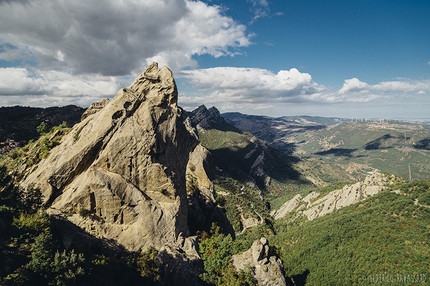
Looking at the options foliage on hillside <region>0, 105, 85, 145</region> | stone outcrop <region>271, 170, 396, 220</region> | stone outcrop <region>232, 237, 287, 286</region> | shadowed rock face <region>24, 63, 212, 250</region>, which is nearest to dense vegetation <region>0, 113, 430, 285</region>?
stone outcrop <region>232, 237, 287, 286</region>

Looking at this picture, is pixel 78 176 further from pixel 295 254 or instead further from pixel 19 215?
pixel 295 254

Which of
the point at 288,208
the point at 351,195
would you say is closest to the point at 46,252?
the point at 351,195

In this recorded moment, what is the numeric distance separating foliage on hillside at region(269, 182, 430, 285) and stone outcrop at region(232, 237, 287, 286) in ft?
88.6

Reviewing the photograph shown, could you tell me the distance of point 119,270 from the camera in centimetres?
3291

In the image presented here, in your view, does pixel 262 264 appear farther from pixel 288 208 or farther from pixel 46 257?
pixel 288 208

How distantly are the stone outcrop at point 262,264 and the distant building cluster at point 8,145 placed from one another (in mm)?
87347

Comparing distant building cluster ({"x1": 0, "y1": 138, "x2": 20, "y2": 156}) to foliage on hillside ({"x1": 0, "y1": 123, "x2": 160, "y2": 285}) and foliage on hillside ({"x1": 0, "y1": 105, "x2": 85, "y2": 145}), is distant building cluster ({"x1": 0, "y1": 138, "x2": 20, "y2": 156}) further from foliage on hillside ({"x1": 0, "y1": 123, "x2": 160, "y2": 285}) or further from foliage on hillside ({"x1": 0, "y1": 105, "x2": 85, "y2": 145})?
foliage on hillside ({"x1": 0, "y1": 123, "x2": 160, "y2": 285})

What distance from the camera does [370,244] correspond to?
270 feet

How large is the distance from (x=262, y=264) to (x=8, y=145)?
98090 mm

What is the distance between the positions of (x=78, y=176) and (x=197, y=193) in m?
32.8

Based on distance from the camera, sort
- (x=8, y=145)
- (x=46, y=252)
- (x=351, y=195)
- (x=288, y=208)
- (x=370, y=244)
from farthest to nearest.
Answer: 1. (x=288, y=208)
2. (x=351, y=195)
3. (x=8, y=145)
4. (x=370, y=244)
5. (x=46, y=252)

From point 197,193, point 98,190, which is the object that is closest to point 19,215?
point 98,190

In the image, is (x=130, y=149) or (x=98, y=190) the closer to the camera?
(x=98, y=190)

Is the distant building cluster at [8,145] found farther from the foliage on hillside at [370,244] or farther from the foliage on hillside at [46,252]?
the foliage on hillside at [370,244]
